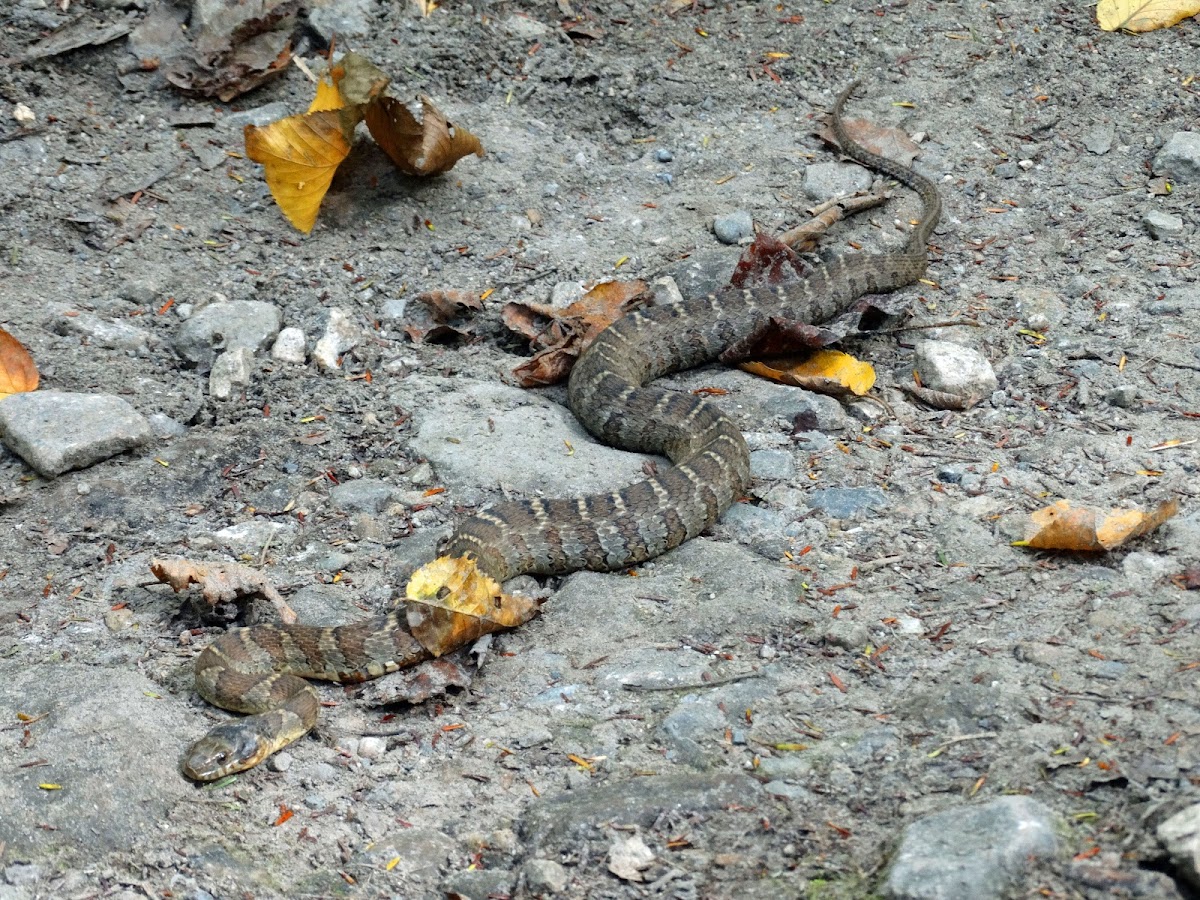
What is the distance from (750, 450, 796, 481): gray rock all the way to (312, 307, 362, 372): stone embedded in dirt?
2.68 metres

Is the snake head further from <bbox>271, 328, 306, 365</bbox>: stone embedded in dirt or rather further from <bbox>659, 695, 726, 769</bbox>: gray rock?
<bbox>271, 328, 306, 365</bbox>: stone embedded in dirt

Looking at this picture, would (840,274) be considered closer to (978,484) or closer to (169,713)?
(978,484)

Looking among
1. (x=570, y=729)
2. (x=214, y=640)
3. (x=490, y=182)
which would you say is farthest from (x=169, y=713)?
(x=490, y=182)

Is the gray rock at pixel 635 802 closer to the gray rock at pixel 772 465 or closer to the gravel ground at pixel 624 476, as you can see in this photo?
the gravel ground at pixel 624 476

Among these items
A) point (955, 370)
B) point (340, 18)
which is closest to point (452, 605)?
point (955, 370)

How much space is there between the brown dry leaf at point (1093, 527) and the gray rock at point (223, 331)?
477cm

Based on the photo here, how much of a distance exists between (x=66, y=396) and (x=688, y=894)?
479cm

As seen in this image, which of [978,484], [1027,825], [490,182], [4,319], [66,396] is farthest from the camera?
[490,182]

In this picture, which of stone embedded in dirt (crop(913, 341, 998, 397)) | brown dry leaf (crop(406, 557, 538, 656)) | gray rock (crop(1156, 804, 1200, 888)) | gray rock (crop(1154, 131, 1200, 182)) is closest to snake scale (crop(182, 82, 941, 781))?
brown dry leaf (crop(406, 557, 538, 656))

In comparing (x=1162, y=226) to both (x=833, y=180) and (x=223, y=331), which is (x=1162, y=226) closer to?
(x=833, y=180)

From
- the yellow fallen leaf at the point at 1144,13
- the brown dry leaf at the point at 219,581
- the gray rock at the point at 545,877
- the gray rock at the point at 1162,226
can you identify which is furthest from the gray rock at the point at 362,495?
the yellow fallen leaf at the point at 1144,13

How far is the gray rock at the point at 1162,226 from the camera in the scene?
8422mm

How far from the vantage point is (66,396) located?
6980mm

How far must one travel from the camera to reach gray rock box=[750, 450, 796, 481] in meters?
6.76
